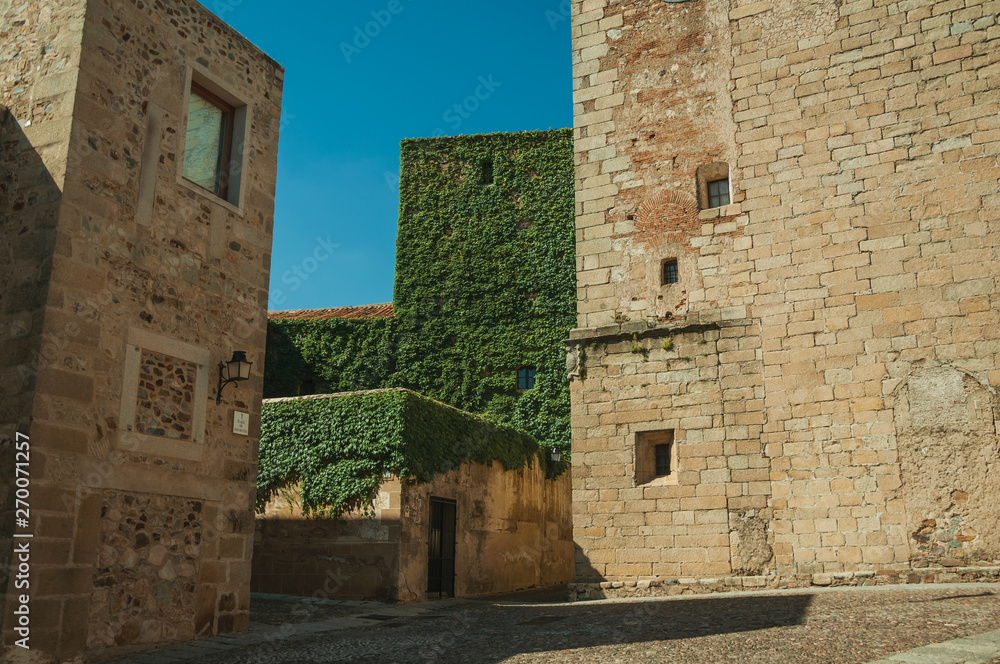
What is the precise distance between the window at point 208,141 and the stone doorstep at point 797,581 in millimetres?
Result: 6283

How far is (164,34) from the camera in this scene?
7.24m

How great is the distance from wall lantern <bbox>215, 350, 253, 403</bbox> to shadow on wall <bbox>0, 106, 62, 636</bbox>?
1.59 metres

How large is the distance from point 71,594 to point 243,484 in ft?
6.46

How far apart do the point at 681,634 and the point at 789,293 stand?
17.2 feet

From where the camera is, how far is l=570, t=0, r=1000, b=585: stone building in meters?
9.05

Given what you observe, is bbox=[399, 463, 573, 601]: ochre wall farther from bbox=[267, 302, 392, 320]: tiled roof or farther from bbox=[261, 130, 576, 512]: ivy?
bbox=[267, 302, 392, 320]: tiled roof

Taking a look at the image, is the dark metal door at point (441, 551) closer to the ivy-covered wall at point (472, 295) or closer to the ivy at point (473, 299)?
the ivy at point (473, 299)

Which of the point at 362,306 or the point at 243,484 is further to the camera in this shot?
the point at 362,306

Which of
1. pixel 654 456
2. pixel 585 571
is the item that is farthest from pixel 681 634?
pixel 654 456

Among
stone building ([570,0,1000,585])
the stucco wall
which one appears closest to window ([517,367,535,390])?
the stucco wall

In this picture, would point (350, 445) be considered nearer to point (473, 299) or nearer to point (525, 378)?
point (525, 378)

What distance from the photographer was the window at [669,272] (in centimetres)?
1073

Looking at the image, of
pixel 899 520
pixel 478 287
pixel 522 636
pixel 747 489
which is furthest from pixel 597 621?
pixel 478 287

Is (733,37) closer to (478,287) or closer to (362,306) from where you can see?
(478,287)
